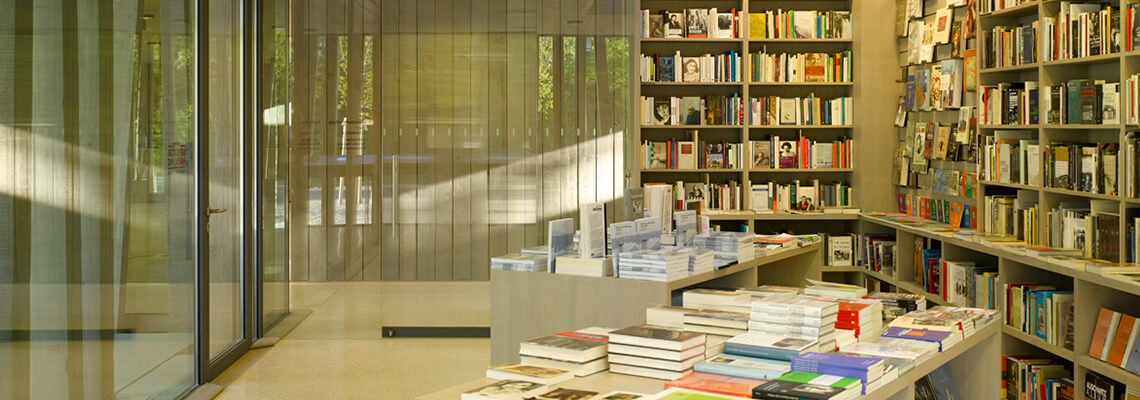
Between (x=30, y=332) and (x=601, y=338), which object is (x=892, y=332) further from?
(x=30, y=332)

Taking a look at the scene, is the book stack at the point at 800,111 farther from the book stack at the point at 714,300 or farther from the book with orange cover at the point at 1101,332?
the book stack at the point at 714,300

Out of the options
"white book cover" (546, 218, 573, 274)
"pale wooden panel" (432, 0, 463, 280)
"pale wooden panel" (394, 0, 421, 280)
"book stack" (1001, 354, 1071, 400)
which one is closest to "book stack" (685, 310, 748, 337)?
"white book cover" (546, 218, 573, 274)

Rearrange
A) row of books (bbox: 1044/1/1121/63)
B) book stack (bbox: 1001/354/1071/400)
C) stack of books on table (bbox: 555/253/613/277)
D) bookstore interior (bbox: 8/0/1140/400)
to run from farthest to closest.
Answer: book stack (bbox: 1001/354/1071/400)
row of books (bbox: 1044/1/1121/63)
stack of books on table (bbox: 555/253/613/277)
bookstore interior (bbox: 8/0/1140/400)

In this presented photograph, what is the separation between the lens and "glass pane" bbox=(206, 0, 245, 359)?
19.5 feet

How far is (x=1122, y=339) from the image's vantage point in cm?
456

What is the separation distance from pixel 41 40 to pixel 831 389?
310 centimetres

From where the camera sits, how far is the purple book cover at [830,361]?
2.60 m

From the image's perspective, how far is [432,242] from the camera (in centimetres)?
722

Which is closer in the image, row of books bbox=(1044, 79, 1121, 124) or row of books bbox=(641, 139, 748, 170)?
row of books bbox=(1044, 79, 1121, 124)

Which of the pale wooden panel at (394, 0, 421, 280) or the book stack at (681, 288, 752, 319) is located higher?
the pale wooden panel at (394, 0, 421, 280)

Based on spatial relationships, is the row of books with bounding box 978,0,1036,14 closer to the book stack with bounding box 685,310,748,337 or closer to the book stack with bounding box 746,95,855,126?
the book stack with bounding box 746,95,855,126

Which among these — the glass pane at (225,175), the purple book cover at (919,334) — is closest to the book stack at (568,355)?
the purple book cover at (919,334)

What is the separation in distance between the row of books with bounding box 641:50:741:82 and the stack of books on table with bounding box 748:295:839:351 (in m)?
5.02

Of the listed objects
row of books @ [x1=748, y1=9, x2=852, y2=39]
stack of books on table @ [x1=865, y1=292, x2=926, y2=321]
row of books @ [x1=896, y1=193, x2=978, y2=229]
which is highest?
row of books @ [x1=748, y1=9, x2=852, y2=39]
